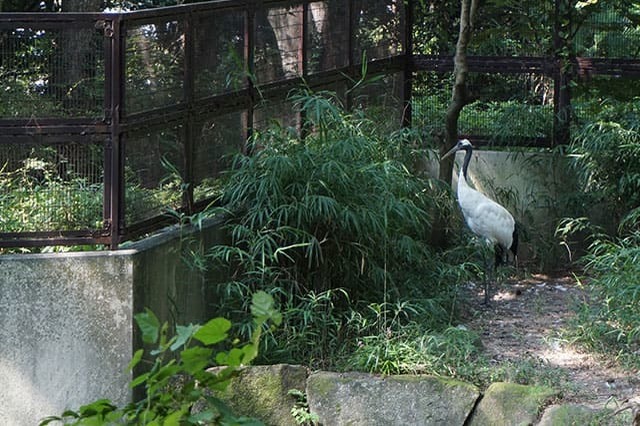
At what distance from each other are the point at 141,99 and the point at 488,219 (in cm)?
304

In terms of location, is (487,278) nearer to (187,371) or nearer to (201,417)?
(201,417)

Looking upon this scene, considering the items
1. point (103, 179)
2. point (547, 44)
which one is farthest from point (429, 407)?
point (547, 44)

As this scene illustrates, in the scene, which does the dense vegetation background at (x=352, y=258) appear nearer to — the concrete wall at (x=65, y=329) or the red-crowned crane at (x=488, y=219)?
the red-crowned crane at (x=488, y=219)

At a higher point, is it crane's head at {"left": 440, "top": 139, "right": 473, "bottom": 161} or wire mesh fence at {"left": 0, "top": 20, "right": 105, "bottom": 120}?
wire mesh fence at {"left": 0, "top": 20, "right": 105, "bottom": 120}

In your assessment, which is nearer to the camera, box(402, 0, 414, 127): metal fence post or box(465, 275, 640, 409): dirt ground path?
box(465, 275, 640, 409): dirt ground path

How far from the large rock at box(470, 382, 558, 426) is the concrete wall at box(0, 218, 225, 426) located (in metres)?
1.59

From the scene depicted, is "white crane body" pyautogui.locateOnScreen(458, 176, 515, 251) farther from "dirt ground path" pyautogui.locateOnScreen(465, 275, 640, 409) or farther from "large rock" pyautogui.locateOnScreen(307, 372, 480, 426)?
"large rock" pyautogui.locateOnScreen(307, 372, 480, 426)

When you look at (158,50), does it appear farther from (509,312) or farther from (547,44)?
(547,44)

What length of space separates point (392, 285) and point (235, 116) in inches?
49.0

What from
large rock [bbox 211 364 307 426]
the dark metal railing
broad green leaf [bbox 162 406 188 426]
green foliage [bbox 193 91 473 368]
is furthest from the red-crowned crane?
broad green leaf [bbox 162 406 188 426]

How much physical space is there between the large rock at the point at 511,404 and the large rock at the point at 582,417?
0.27 ft

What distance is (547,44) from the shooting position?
8906 mm

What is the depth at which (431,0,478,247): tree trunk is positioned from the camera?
7.93 m

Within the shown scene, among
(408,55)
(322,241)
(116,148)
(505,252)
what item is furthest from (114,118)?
(408,55)
